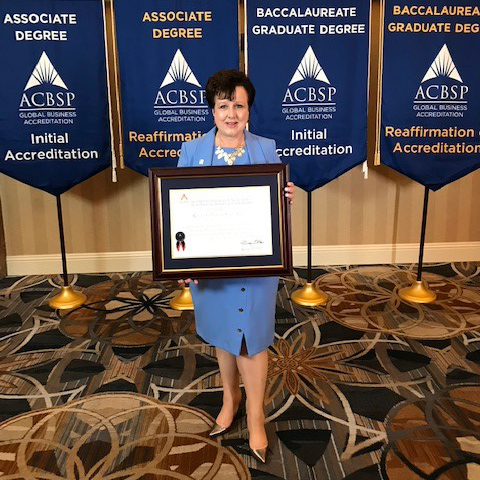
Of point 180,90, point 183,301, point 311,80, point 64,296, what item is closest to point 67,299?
point 64,296

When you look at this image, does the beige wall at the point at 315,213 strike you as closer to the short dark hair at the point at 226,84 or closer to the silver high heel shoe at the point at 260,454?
the short dark hair at the point at 226,84

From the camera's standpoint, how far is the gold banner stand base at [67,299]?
3906 millimetres

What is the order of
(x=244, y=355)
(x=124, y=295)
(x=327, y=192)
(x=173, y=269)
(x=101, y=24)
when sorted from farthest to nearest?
(x=327, y=192), (x=124, y=295), (x=101, y=24), (x=244, y=355), (x=173, y=269)

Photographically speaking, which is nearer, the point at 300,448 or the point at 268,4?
the point at 300,448

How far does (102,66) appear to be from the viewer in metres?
3.67

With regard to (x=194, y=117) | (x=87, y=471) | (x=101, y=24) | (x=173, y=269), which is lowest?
(x=87, y=471)

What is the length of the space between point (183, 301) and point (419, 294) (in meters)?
1.65

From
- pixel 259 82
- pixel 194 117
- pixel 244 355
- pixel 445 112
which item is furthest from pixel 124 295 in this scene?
pixel 445 112

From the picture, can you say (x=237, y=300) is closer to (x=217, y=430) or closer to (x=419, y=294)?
(x=217, y=430)

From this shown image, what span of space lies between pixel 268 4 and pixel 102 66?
3.77 feet

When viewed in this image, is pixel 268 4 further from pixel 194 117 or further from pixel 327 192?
pixel 327 192

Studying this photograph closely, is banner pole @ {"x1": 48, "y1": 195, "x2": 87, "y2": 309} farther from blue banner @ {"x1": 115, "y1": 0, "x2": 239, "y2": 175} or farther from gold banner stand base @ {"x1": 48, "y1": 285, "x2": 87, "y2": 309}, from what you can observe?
blue banner @ {"x1": 115, "y1": 0, "x2": 239, "y2": 175}

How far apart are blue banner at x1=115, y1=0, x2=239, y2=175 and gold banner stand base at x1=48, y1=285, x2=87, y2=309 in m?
1.11

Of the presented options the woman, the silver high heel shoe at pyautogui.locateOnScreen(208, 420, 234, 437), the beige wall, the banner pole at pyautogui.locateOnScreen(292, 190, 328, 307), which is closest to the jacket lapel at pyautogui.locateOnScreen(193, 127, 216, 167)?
the woman
